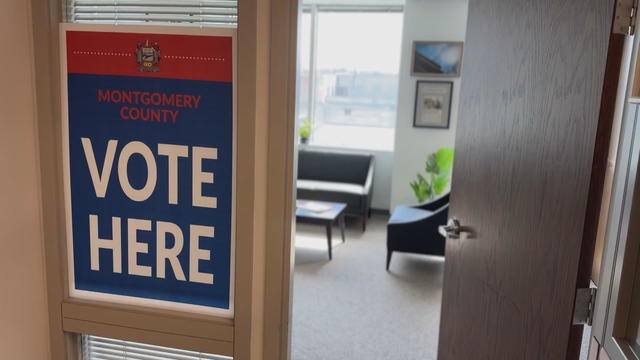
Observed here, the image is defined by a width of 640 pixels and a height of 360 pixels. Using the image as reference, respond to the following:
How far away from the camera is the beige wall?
56.3 inches

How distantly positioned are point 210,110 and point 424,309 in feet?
7.98

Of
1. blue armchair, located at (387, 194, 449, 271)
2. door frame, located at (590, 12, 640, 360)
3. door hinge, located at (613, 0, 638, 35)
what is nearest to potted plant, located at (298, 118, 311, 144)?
blue armchair, located at (387, 194, 449, 271)

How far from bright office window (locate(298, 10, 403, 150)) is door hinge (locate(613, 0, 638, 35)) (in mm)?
4766

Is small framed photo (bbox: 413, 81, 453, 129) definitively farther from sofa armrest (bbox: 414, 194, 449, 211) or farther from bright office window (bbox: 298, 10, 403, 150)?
sofa armrest (bbox: 414, 194, 449, 211)

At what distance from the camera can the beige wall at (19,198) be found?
1.43 metres

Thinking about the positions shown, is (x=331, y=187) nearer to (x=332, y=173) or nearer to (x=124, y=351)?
(x=332, y=173)

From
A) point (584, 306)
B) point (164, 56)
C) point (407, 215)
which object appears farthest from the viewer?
point (407, 215)

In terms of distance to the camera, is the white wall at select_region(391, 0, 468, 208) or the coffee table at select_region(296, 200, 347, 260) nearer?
the coffee table at select_region(296, 200, 347, 260)

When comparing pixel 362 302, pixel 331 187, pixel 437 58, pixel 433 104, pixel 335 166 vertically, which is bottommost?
pixel 362 302

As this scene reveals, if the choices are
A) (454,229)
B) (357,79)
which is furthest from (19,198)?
(357,79)

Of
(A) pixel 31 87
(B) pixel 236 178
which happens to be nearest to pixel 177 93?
→ (B) pixel 236 178

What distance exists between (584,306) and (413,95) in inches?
169

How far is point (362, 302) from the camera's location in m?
3.53

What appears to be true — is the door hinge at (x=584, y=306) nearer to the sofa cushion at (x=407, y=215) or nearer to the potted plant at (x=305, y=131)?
the sofa cushion at (x=407, y=215)
